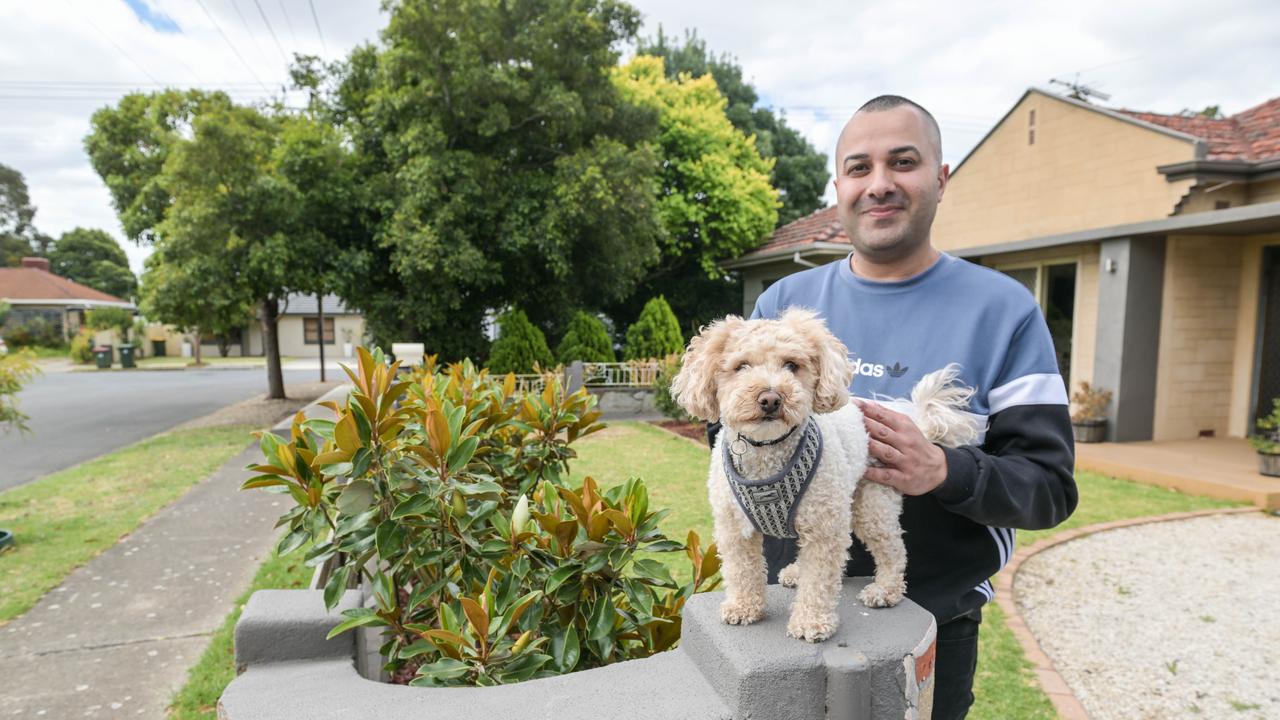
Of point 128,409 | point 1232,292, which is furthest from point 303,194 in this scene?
point 1232,292

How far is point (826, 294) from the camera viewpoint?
201cm

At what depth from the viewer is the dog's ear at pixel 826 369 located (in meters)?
1.55

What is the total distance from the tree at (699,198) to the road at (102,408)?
38.3 ft

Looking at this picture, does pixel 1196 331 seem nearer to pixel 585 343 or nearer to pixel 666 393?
pixel 666 393

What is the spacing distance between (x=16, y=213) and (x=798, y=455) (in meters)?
71.9

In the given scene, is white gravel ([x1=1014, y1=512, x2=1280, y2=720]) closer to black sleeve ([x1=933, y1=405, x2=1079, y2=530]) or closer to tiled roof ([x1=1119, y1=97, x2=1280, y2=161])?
black sleeve ([x1=933, y1=405, x2=1079, y2=530])

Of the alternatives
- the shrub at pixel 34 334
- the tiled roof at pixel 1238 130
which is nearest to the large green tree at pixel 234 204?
the tiled roof at pixel 1238 130

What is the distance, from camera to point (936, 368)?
5.74 ft

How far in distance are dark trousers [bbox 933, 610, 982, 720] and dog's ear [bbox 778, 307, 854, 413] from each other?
0.88 meters

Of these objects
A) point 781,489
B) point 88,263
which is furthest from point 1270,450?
point 88,263

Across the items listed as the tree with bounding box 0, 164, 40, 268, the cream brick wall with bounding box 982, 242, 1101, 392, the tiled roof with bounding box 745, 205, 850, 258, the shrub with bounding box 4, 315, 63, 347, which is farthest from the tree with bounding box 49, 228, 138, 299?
the cream brick wall with bounding box 982, 242, 1101, 392

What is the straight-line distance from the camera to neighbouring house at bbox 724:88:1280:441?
925 cm

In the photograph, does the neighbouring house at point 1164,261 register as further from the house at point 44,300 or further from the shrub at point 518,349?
the house at point 44,300

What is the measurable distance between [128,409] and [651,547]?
18.2m
